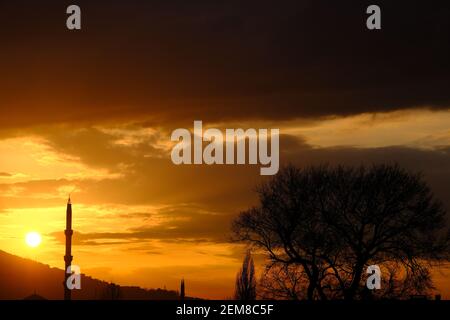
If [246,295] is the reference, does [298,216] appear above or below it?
above

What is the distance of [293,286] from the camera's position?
53.5m
